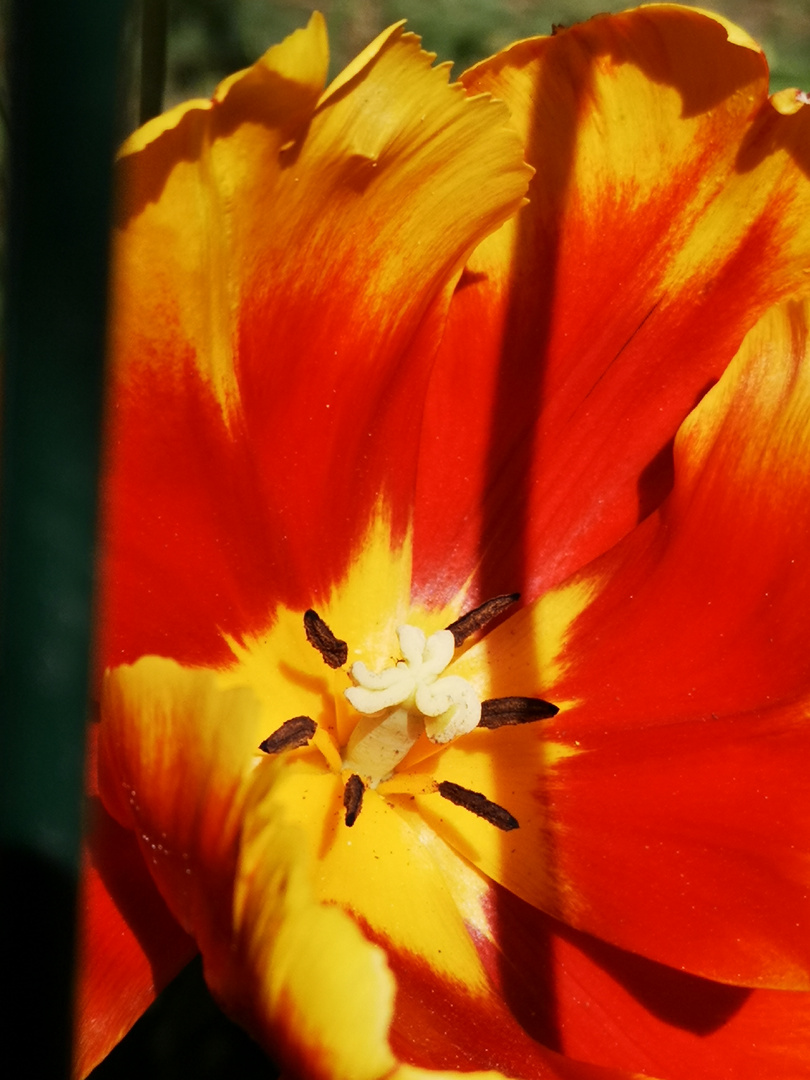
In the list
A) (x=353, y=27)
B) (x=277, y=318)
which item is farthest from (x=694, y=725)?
(x=353, y=27)

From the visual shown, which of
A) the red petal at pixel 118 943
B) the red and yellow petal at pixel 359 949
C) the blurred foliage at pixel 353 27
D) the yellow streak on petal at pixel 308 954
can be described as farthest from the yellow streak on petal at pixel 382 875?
the blurred foliage at pixel 353 27

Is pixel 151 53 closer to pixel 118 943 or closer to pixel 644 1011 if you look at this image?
pixel 118 943

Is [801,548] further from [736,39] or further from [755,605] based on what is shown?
[736,39]

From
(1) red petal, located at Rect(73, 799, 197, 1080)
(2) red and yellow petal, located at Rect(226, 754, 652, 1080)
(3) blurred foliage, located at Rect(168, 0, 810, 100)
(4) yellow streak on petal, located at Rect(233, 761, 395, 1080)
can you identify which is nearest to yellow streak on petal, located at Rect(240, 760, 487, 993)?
(2) red and yellow petal, located at Rect(226, 754, 652, 1080)

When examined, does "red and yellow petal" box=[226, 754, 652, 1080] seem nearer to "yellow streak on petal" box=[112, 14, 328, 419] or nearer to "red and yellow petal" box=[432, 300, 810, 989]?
"red and yellow petal" box=[432, 300, 810, 989]

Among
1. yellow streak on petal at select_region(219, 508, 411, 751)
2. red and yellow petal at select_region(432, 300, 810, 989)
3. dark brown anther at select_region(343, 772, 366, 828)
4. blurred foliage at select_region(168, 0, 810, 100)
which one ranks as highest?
blurred foliage at select_region(168, 0, 810, 100)

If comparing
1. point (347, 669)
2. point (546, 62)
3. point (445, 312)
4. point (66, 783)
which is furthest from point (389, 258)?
point (66, 783)
